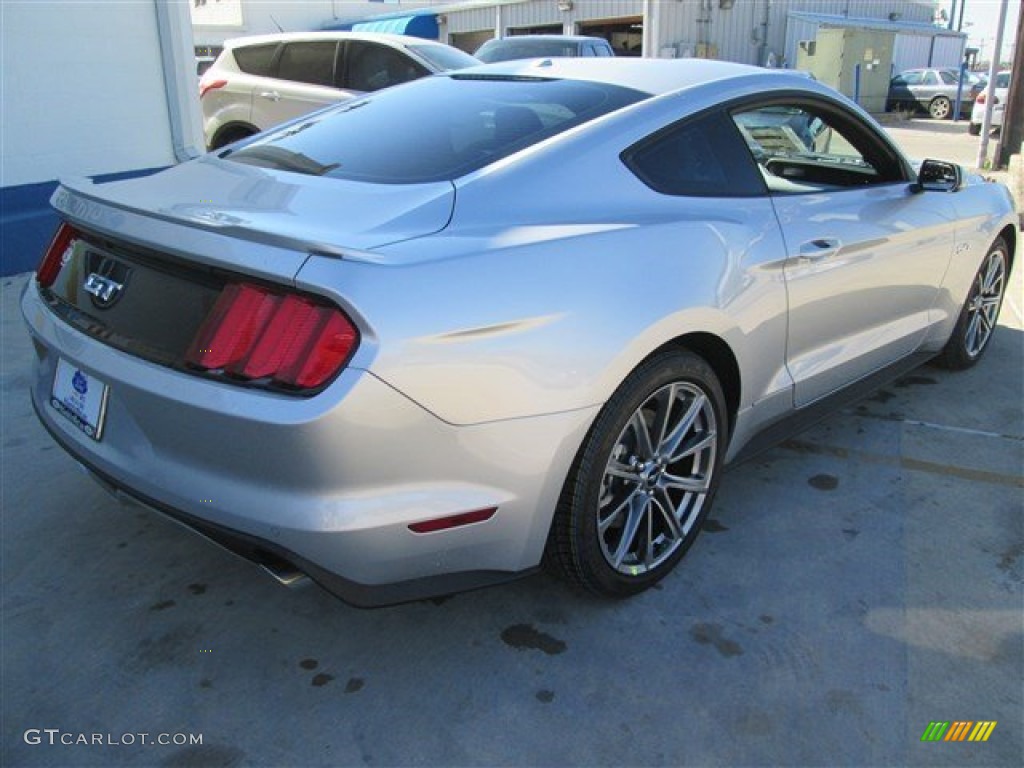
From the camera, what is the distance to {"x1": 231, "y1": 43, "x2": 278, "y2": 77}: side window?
9.75m

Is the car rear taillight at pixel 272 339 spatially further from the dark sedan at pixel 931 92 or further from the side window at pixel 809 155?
the dark sedan at pixel 931 92

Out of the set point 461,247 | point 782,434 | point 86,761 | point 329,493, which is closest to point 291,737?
point 86,761

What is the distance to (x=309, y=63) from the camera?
373 inches

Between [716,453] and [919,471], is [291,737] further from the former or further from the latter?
[919,471]

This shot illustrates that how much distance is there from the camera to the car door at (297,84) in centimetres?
927

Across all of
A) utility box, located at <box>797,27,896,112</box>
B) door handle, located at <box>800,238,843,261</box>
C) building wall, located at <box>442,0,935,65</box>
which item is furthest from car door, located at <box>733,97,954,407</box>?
utility box, located at <box>797,27,896,112</box>

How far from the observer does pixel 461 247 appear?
7.19ft

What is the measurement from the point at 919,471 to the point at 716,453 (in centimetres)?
124

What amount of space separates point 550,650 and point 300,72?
8.39 metres

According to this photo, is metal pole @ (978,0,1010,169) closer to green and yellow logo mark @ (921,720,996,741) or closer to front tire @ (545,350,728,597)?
front tire @ (545,350,728,597)

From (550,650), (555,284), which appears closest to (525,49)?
(555,284)

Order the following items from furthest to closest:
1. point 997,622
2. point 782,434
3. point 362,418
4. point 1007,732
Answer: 1. point 782,434
2. point 997,622
3. point 1007,732
4. point 362,418

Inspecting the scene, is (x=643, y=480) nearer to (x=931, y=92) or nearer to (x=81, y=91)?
(x=81, y=91)

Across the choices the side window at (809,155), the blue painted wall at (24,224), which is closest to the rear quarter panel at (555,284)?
the side window at (809,155)
